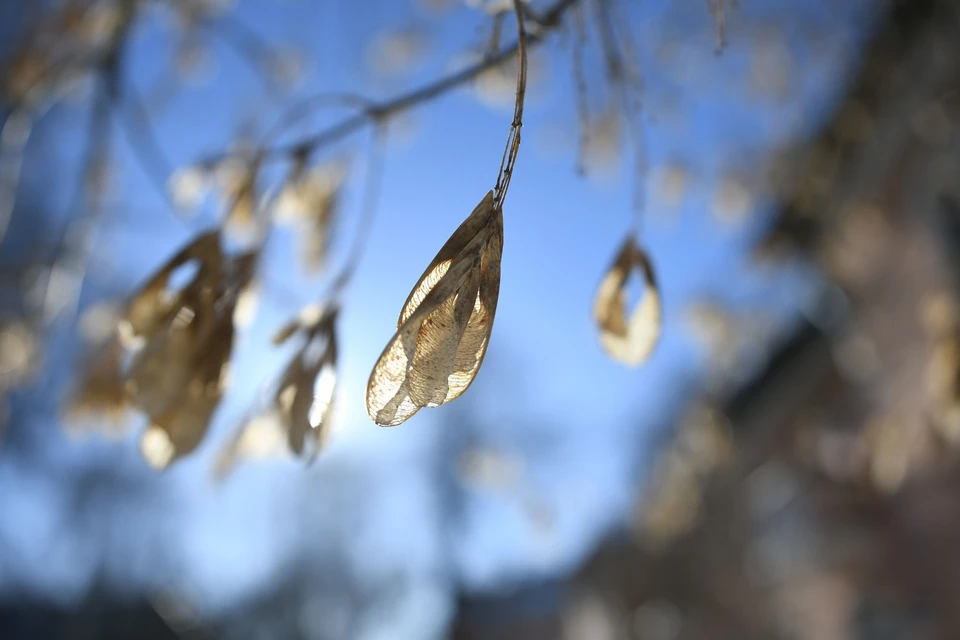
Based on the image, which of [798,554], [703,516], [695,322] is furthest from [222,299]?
[703,516]

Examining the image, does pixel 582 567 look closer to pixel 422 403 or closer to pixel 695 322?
pixel 695 322

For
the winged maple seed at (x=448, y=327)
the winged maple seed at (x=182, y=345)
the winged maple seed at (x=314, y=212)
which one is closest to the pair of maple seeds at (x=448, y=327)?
the winged maple seed at (x=448, y=327)

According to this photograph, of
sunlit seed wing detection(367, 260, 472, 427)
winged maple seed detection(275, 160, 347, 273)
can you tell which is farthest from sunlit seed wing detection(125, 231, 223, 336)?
sunlit seed wing detection(367, 260, 472, 427)

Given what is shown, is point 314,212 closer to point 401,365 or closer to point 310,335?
point 310,335

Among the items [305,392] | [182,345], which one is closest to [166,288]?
[182,345]

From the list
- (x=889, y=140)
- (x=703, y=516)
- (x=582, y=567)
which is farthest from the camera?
(x=582, y=567)

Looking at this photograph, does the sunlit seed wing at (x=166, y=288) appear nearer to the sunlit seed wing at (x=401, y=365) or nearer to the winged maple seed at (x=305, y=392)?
the winged maple seed at (x=305, y=392)
